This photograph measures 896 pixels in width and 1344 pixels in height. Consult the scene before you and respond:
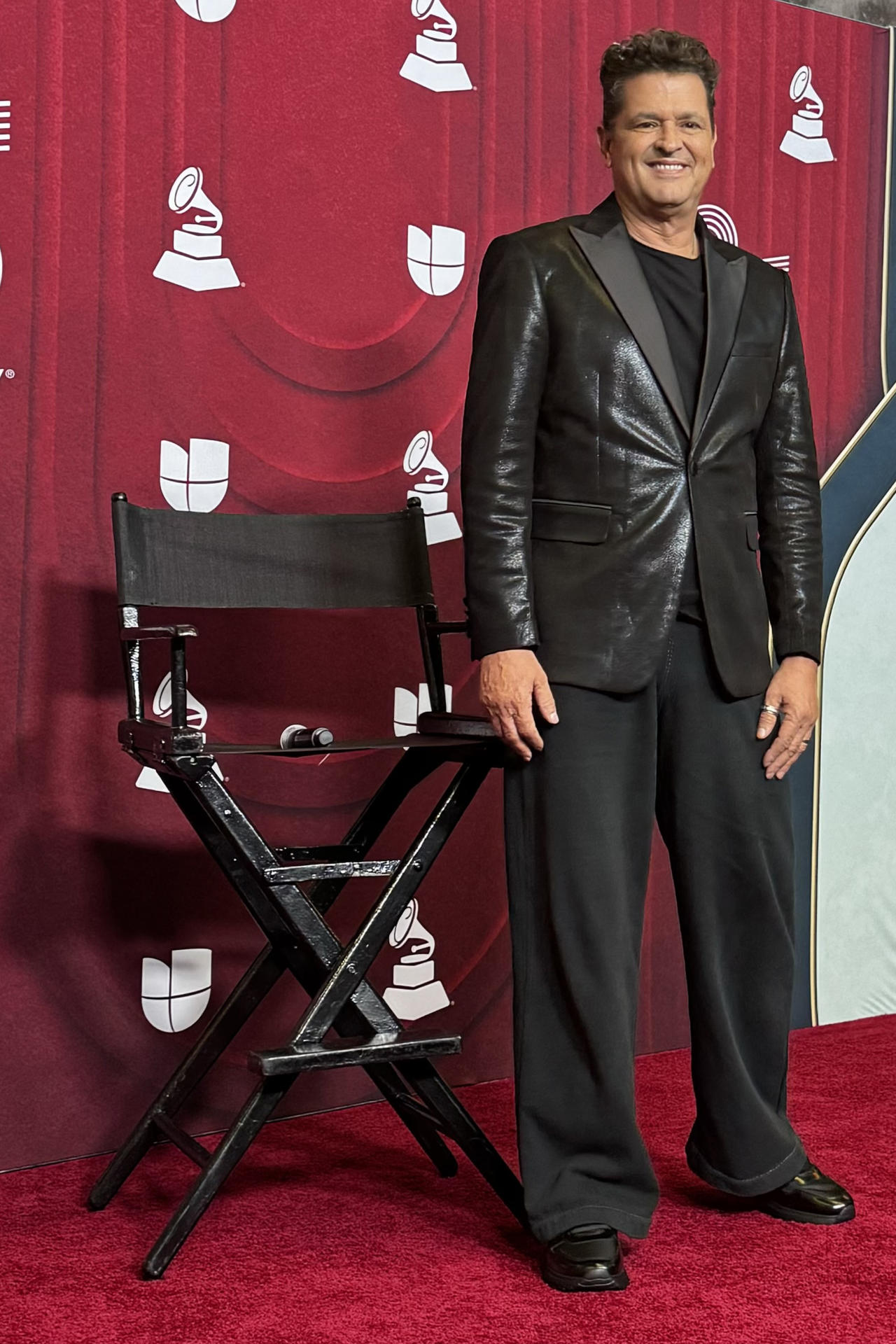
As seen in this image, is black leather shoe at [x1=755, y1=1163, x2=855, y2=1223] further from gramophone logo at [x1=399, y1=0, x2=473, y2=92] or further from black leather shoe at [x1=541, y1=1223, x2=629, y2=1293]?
gramophone logo at [x1=399, y1=0, x2=473, y2=92]

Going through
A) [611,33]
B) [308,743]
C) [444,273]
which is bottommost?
[308,743]

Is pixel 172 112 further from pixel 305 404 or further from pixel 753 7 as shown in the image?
pixel 753 7

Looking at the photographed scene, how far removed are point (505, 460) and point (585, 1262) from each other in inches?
44.4

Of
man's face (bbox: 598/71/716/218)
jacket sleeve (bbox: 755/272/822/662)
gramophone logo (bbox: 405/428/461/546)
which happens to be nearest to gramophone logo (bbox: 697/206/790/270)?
gramophone logo (bbox: 405/428/461/546)

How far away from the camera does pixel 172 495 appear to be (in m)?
2.71

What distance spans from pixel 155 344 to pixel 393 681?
2.67 ft

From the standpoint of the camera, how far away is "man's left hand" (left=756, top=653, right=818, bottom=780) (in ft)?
7.30

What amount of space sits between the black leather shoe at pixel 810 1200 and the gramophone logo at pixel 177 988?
109 cm

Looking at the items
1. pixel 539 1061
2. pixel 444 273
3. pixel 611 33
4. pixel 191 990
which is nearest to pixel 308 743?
pixel 539 1061

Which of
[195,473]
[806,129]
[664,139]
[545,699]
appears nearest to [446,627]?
[545,699]

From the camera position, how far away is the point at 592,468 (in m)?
2.12

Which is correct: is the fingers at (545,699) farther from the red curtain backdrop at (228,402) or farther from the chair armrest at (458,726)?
the red curtain backdrop at (228,402)

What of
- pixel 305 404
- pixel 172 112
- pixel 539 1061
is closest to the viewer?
pixel 539 1061

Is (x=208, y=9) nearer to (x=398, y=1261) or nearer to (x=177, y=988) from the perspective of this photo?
(x=177, y=988)
